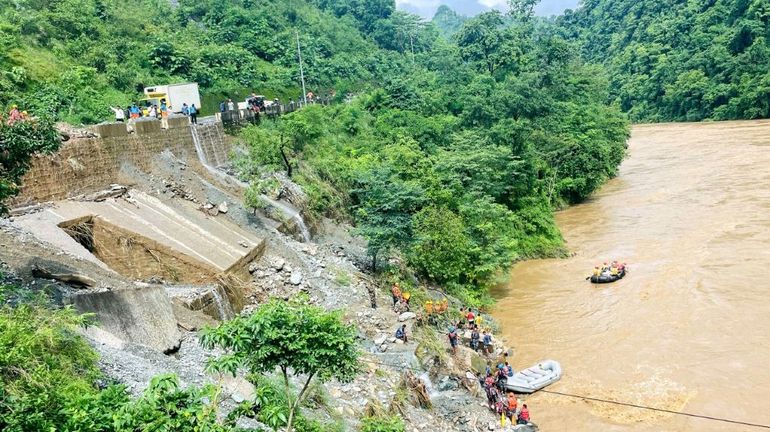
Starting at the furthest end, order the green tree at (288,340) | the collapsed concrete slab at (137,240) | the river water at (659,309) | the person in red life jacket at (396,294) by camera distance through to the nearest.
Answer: the person in red life jacket at (396,294) < the river water at (659,309) < the collapsed concrete slab at (137,240) < the green tree at (288,340)

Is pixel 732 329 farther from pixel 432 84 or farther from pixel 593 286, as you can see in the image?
pixel 432 84

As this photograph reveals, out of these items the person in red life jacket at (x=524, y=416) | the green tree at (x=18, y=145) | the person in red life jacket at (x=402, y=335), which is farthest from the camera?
the person in red life jacket at (x=402, y=335)

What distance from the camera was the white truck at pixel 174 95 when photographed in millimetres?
25672

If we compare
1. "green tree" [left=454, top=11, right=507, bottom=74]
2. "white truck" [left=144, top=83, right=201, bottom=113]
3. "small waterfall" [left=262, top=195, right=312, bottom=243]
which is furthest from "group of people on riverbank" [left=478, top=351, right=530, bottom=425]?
"green tree" [left=454, top=11, right=507, bottom=74]

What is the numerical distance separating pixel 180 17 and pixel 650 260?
3676 centimetres

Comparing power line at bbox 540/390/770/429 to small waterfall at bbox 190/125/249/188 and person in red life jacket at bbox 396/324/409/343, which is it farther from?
small waterfall at bbox 190/125/249/188

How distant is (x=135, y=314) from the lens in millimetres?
11742

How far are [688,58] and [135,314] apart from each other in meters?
83.3

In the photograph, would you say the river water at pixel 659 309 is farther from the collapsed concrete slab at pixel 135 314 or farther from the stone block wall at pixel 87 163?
the stone block wall at pixel 87 163

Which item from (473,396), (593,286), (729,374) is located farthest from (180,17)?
(729,374)

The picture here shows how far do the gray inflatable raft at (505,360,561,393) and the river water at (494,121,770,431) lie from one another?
0.33 meters

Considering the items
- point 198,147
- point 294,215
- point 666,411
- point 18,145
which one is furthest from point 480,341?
point 18,145

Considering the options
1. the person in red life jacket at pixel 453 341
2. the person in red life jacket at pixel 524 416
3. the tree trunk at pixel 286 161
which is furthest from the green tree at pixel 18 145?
the tree trunk at pixel 286 161

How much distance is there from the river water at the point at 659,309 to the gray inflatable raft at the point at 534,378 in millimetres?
329
